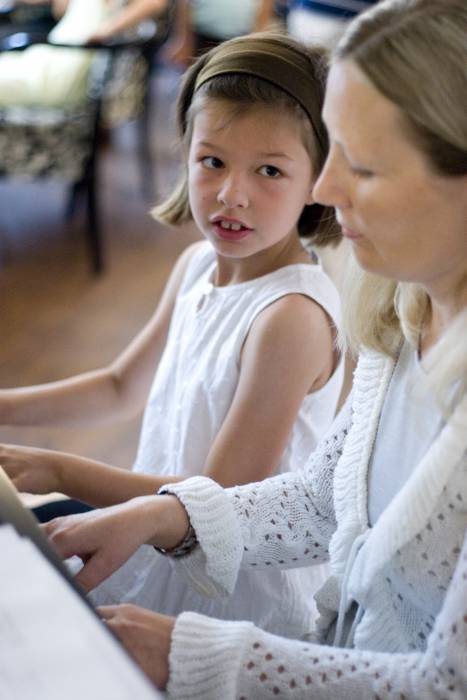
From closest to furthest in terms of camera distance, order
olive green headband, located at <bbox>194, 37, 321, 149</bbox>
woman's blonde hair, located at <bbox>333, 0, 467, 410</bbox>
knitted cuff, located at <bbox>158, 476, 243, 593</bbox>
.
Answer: woman's blonde hair, located at <bbox>333, 0, 467, 410</bbox> → knitted cuff, located at <bbox>158, 476, 243, 593</bbox> → olive green headband, located at <bbox>194, 37, 321, 149</bbox>

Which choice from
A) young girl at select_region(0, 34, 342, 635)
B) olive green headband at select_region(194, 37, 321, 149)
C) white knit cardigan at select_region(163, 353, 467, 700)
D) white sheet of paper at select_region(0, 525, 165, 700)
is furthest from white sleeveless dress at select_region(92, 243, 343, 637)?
white sheet of paper at select_region(0, 525, 165, 700)

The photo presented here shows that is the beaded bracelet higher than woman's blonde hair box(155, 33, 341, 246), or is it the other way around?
woman's blonde hair box(155, 33, 341, 246)

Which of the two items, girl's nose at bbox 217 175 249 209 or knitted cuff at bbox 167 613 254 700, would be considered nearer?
knitted cuff at bbox 167 613 254 700

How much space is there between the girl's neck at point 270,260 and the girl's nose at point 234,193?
0.12 metres

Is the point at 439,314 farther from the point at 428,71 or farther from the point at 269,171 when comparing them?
the point at 269,171

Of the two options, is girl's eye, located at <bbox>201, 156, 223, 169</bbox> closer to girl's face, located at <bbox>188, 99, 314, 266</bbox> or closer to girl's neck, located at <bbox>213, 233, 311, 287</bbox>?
girl's face, located at <bbox>188, 99, 314, 266</bbox>

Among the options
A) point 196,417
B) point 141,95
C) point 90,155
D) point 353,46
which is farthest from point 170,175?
point 353,46

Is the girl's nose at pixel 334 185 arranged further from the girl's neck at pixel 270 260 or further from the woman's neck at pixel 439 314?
the girl's neck at pixel 270 260

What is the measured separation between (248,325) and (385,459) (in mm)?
347

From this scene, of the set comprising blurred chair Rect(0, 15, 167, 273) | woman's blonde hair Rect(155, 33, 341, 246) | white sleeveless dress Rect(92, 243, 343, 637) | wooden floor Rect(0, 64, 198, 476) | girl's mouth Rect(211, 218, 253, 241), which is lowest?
wooden floor Rect(0, 64, 198, 476)

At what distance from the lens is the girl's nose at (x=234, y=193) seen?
1.22 m

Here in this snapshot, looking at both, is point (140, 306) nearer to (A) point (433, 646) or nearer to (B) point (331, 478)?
(B) point (331, 478)

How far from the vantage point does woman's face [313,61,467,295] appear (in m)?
0.80

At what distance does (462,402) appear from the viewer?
2.80ft
